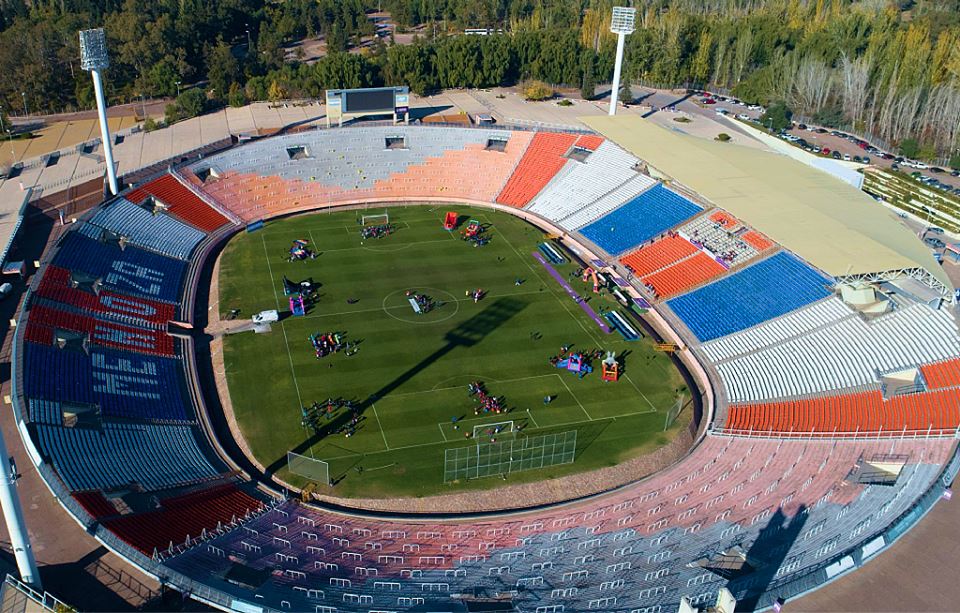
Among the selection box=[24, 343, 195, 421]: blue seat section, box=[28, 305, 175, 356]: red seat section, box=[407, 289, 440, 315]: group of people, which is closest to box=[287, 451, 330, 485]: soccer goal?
box=[24, 343, 195, 421]: blue seat section

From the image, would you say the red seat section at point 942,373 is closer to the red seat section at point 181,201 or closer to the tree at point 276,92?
the red seat section at point 181,201

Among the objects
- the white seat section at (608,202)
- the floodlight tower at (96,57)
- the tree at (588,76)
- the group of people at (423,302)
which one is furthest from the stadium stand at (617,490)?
the tree at (588,76)

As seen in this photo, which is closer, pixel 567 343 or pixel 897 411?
pixel 897 411

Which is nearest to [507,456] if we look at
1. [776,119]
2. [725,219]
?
[725,219]

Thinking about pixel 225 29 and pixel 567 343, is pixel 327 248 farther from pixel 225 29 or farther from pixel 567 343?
pixel 225 29

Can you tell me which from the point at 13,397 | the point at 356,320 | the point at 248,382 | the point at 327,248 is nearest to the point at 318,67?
the point at 327,248

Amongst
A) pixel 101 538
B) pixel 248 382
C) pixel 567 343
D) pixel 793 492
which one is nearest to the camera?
pixel 101 538

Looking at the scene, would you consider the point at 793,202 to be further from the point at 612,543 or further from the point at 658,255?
the point at 612,543
